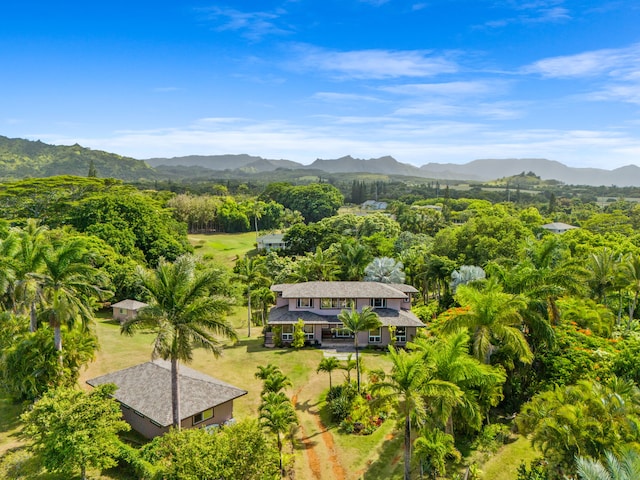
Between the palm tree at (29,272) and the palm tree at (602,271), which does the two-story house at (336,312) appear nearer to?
the palm tree at (602,271)

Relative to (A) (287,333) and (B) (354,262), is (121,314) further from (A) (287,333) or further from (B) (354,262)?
(B) (354,262)

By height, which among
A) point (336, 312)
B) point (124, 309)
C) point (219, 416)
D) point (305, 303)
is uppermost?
point (305, 303)

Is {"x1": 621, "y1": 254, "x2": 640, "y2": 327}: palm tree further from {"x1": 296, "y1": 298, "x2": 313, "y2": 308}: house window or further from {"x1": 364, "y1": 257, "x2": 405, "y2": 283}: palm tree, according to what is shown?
{"x1": 296, "y1": 298, "x2": 313, "y2": 308}: house window

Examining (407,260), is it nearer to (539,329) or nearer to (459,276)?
(459,276)

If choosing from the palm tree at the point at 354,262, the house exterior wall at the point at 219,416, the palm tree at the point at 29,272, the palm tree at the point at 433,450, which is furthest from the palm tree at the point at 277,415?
the palm tree at the point at 354,262

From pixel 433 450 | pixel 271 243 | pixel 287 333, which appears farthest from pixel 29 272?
pixel 271 243

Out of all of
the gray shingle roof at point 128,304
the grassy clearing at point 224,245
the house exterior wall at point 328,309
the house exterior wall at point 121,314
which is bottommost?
the house exterior wall at point 121,314
